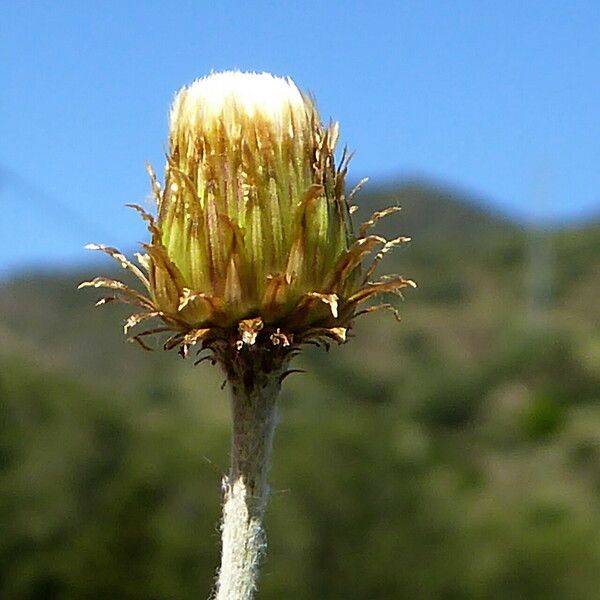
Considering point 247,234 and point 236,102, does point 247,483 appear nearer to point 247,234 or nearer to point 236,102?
point 247,234

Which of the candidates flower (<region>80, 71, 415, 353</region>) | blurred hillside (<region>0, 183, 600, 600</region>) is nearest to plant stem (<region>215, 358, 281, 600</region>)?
flower (<region>80, 71, 415, 353</region>)

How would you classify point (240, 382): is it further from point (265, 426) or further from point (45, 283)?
point (45, 283)

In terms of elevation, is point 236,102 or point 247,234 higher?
point 236,102

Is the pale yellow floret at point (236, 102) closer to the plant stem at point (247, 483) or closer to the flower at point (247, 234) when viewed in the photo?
the flower at point (247, 234)

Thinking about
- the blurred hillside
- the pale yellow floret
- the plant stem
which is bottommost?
the plant stem

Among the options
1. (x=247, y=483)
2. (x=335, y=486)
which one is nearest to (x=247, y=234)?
(x=247, y=483)

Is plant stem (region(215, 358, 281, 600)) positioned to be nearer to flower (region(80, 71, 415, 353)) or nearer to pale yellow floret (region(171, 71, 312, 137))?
flower (region(80, 71, 415, 353))
